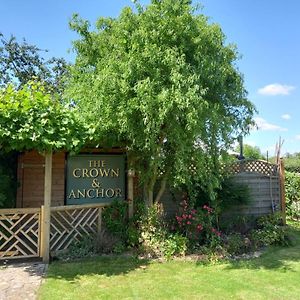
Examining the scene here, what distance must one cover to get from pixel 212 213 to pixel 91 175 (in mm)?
2804

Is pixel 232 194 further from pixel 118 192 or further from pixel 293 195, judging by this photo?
pixel 293 195

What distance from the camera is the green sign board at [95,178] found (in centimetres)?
703

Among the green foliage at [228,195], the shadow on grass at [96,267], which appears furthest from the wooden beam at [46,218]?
the green foliage at [228,195]

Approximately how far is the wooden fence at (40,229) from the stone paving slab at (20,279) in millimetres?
297

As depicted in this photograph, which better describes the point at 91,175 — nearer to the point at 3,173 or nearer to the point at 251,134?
the point at 3,173

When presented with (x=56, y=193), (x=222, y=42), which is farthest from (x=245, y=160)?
(x=56, y=193)

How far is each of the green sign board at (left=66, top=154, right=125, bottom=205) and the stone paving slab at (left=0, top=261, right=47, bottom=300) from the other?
5.94ft

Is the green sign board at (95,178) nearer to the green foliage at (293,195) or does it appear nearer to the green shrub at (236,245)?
the green shrub at (236,245)

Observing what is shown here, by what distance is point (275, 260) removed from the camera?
587 cm

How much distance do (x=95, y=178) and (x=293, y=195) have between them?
640 centimetres

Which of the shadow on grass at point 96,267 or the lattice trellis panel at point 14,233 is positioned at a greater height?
the lattice trellis panel at point 14,233

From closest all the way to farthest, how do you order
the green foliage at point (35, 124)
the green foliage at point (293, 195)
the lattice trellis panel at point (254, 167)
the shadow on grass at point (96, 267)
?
the shadow on grass at point (96, 267) → the green foliage at point (35, 124) → the lattice trellis panel at point (254, 167) → the green foliage at point (293, 195)

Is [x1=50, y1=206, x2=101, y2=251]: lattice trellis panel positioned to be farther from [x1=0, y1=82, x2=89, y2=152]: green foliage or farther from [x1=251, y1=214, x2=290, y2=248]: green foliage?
[x1=251, y1=214, x2=290, y2=248]: green foliage

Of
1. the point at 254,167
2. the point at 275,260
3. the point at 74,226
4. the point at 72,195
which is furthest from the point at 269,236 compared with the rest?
the point at 72,195
